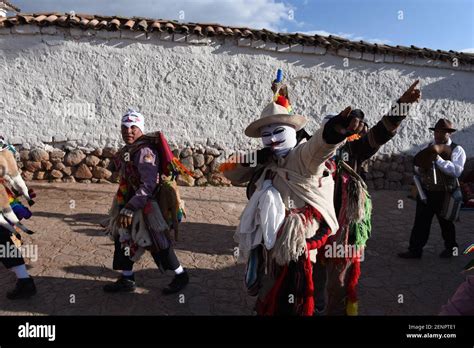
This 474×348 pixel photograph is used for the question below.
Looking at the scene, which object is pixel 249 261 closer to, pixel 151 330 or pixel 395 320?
pixel 151 330

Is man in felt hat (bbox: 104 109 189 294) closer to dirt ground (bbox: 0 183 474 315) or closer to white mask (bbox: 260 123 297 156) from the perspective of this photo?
dirt ground (bbox: 0 183 474 315)

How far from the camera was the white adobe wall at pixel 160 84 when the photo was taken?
25.2 ft

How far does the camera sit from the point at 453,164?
166 inches

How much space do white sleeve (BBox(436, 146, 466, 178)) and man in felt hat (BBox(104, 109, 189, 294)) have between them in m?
3.25

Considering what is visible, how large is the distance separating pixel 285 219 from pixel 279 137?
562 millimetres

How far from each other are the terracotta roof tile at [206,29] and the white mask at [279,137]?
6198mm

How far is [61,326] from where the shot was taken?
2945mm

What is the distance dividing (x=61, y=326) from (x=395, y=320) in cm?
289

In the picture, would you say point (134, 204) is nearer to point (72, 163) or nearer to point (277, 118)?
point (277, 118)

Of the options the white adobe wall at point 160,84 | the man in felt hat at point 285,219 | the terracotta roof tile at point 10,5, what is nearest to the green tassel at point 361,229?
the man in felt hat at point 285,219

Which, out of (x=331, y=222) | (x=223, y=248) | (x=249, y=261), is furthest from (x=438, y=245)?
(x=249, y=261)

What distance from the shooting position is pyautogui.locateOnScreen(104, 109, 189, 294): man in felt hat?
321 centimetres

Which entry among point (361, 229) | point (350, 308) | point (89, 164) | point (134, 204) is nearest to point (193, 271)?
point (134, 204)

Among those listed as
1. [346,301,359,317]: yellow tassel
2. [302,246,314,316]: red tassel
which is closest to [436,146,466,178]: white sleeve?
[346,301,359,317]: yellow tassel
